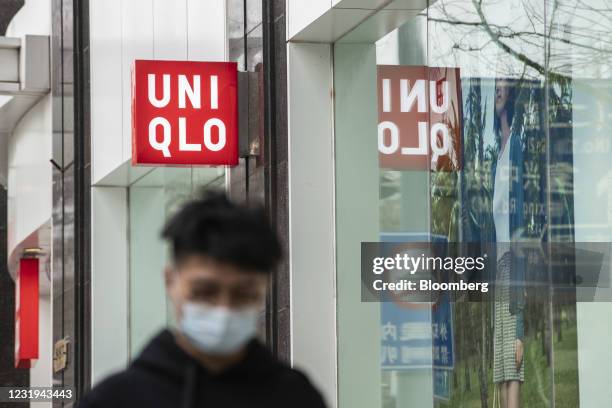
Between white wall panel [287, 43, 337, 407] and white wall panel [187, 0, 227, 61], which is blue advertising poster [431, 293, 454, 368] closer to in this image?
white wall panel [287, 43, 337, 407]

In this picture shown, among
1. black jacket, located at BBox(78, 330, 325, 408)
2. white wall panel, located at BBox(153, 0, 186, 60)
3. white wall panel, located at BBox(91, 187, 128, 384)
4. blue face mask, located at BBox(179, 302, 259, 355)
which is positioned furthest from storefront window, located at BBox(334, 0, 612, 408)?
Answer: white wall panel, located at BBox(91, 187, 128, 384)

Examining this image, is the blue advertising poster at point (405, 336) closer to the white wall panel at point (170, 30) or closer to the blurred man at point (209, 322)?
the white wall panel at point (170, 30)

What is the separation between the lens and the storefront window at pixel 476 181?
7.25 metres

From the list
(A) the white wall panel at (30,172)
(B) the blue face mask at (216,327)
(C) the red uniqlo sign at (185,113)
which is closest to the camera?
(B) the blue face mask at (216,327)

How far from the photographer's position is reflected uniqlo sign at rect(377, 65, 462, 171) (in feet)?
28.8

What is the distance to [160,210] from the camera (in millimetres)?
16812

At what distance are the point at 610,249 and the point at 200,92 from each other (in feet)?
17.1

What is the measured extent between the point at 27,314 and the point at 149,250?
34.1 feet

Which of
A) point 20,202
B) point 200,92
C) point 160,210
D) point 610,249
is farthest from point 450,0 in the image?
point 20,202

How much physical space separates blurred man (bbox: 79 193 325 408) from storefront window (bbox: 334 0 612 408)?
4.54 metres

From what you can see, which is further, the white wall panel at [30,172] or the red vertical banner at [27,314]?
the red vertical banner at [27,314]

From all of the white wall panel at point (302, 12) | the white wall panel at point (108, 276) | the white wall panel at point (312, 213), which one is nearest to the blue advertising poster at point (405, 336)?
the white wall panel at point (312, 213)

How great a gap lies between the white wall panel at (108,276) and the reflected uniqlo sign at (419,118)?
937 centimetres

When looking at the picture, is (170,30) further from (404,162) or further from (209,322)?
(209,322)
